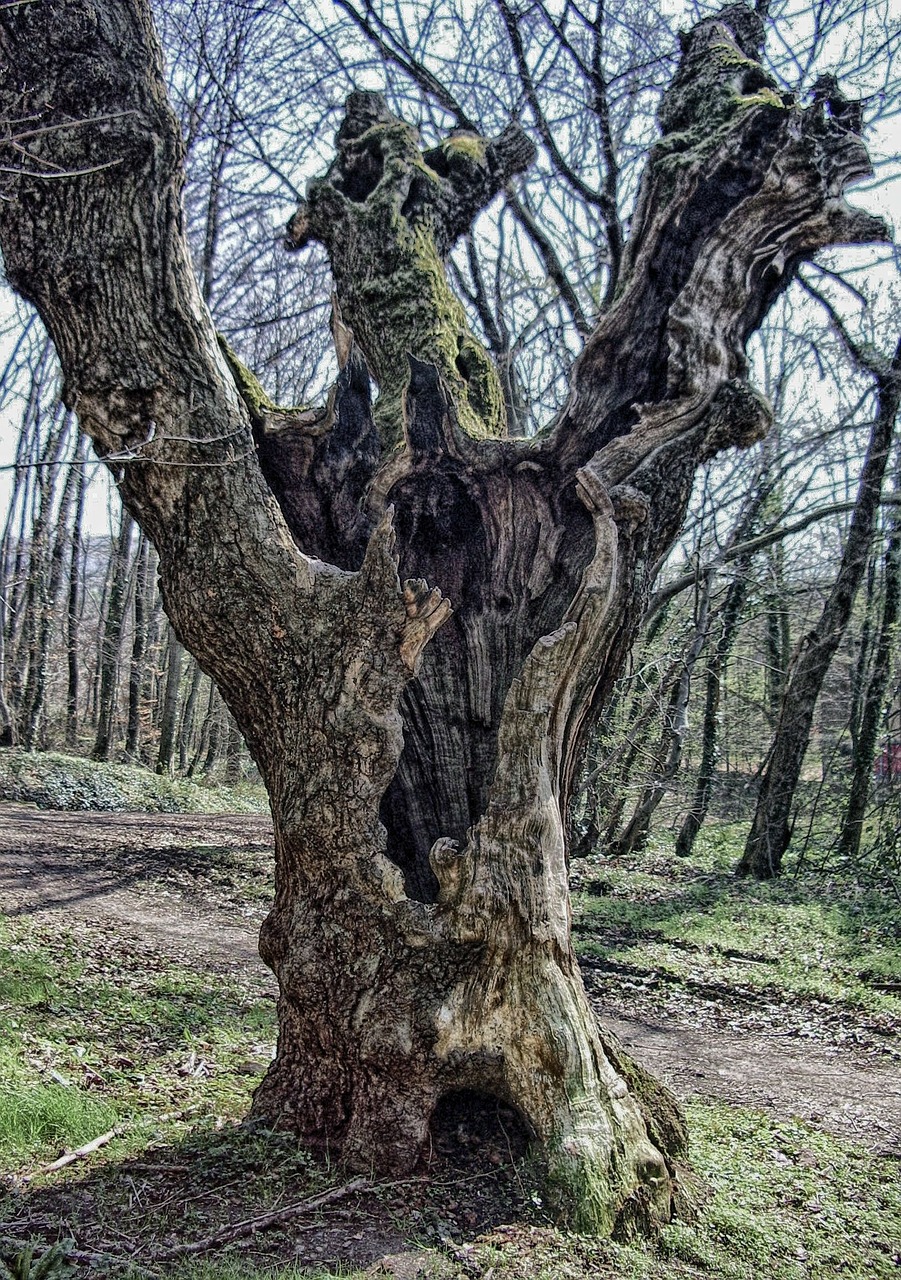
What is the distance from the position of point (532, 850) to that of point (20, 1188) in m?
2.13

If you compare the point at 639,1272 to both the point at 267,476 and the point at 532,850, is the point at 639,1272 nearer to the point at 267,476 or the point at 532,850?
the point at 532,850

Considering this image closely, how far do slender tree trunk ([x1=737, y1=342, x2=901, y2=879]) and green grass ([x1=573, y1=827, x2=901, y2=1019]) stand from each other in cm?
67

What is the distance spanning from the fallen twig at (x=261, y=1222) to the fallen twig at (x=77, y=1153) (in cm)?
79

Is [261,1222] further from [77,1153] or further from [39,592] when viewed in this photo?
[39,592]

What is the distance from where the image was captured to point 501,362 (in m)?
12.6

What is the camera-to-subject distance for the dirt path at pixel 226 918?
4921mm

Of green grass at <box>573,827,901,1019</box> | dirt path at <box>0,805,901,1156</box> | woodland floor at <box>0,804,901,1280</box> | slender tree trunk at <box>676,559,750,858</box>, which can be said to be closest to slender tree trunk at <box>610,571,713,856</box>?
green grass at <box>573,827,901,1019</box>

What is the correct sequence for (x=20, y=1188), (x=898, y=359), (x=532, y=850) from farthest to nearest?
(x=898, y=359), (x=532, y=850), (x=20, y=1188)

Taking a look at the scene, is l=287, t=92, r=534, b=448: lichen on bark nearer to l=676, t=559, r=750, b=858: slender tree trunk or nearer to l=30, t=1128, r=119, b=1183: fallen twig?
l=30, t=1128, r=119, b=1183: fallen twig

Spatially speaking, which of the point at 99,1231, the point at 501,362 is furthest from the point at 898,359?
the point at 99,1231

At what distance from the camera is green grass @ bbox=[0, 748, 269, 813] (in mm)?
12945

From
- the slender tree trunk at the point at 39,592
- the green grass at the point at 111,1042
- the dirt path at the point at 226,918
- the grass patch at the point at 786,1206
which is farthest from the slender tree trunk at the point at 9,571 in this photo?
the grass patch at the point at 786,1206

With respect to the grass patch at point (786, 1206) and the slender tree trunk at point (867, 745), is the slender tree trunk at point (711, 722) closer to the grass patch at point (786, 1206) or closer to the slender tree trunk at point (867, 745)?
the slender tree trunk at point (867, 745)

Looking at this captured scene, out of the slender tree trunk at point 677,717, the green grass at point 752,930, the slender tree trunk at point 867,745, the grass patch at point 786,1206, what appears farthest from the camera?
the slender tree trunk at point 867,745
